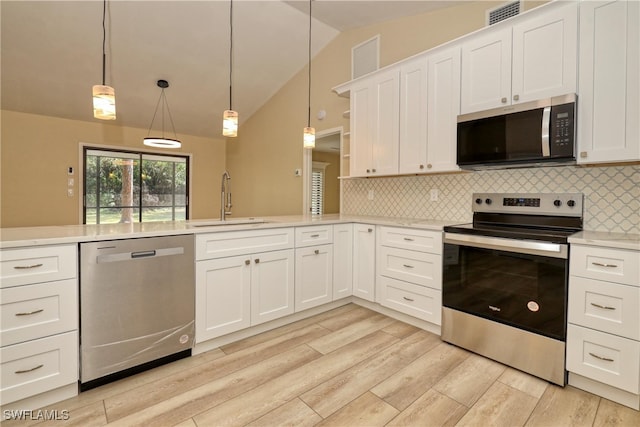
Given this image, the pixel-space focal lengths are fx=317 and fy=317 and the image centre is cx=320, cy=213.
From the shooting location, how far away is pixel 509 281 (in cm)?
211

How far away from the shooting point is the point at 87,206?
5.55 meters

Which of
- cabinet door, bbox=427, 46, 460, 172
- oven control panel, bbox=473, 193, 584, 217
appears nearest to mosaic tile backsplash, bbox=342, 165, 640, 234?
oven control panel, bbox=473, 193, 584, 217

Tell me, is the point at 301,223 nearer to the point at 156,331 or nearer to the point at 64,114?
the point at 156,331

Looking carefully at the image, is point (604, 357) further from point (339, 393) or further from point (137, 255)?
point (137, 255)

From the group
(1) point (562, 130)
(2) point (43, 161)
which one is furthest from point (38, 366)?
(2) point (43, 161)

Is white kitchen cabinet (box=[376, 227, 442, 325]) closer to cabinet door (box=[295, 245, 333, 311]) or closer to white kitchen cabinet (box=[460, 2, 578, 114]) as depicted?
cabinet door (box=[295, 245, 333, 311])

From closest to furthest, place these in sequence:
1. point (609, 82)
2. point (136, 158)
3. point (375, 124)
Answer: point (609, 82)
point (375, 124)
point (136, 158)

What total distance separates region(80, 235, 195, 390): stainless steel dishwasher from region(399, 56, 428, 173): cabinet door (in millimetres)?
2012

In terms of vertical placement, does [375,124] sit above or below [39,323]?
above

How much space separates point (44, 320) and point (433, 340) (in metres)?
2.52

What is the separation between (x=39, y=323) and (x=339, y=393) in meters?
1.64

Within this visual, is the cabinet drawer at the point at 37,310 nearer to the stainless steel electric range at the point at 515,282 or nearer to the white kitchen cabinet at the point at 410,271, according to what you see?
the white kitchen cabinet at the point at 410,271

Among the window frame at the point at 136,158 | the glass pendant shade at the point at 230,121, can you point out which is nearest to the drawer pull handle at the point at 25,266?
the glass pendant shade at the point at 230,121

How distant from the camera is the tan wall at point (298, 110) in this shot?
3.18 metres
